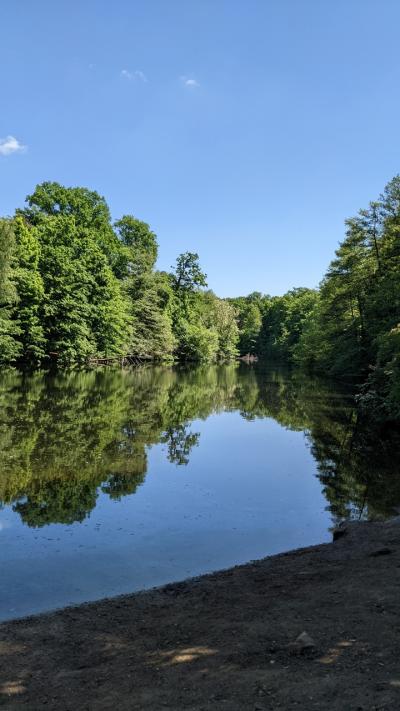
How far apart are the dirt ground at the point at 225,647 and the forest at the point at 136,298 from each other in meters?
10.9

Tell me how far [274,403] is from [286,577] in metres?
22.6

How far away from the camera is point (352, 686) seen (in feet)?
12.6

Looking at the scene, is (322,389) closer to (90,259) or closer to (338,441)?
(338,441)

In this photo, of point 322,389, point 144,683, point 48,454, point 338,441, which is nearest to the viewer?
point 144,683

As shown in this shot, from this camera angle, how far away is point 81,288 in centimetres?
→ 4916

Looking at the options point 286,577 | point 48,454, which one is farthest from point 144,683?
point 48,454

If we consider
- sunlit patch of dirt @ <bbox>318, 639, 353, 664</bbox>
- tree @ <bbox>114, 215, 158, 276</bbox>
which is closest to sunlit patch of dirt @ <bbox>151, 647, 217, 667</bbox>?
sunlit patch of dirt @ <bbox>318, 639, 353, 664</bbox>

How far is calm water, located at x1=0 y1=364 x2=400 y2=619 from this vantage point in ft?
24.5

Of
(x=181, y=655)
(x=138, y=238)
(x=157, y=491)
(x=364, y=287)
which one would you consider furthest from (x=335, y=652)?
(x=138, y=238)

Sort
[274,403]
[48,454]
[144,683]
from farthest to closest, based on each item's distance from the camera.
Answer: [274,403]
[48,454]
[144,683]

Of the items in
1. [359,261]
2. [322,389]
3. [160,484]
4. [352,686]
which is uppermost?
[359,261]

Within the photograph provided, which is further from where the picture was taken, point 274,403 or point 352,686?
point 274,403

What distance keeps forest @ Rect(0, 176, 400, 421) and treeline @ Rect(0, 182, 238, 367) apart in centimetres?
11

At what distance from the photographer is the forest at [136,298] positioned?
29891mm
